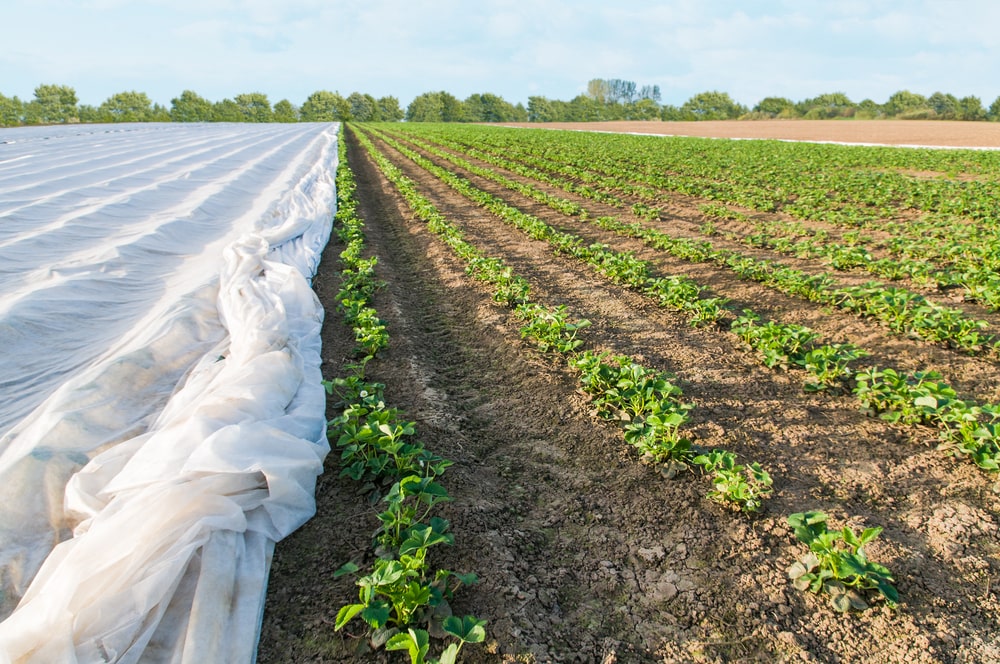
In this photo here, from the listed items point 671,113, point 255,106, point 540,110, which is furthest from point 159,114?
point 671,113

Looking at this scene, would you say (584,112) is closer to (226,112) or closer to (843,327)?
(226,112)

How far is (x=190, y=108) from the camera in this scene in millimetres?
71125

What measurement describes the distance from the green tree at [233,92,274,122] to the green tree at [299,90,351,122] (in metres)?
5.25

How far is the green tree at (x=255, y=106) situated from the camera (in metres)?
79.5

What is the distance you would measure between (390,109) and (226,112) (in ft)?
86.4

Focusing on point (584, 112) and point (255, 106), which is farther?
point (584, 112)

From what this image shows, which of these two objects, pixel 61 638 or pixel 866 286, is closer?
pixel 61 638

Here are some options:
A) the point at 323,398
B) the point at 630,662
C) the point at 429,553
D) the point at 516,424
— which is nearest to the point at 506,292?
the point at 516,424

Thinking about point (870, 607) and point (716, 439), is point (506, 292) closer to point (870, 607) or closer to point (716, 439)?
point (716, 439)

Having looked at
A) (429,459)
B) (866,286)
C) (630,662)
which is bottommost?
(630,662)

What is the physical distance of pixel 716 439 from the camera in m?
3.41

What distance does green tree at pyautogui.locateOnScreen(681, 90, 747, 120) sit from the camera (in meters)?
77.1

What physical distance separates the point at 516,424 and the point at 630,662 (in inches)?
73.1

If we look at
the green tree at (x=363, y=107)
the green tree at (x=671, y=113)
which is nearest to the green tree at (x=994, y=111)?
the green tree at (x=671, y=113)
